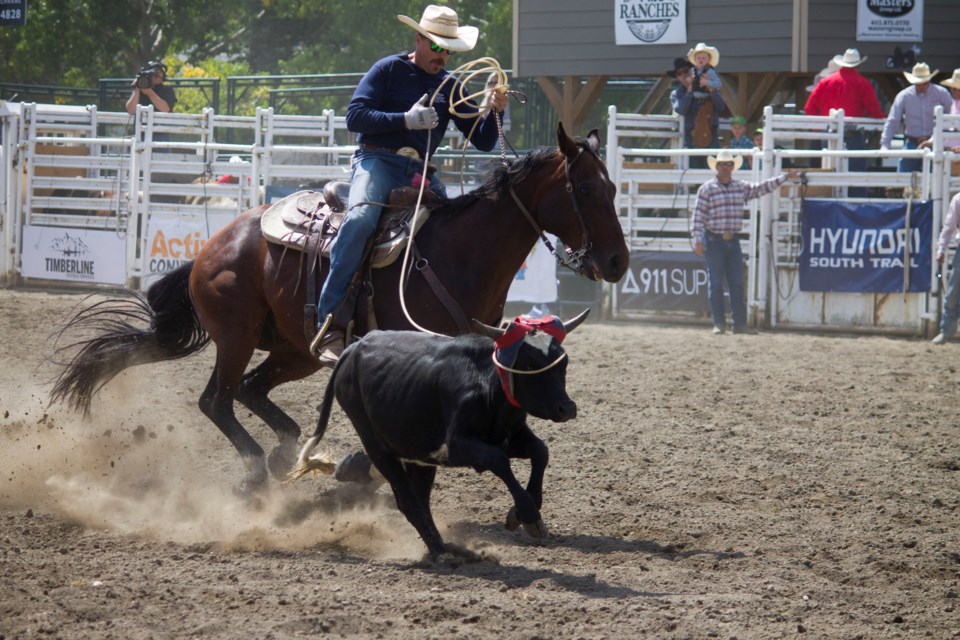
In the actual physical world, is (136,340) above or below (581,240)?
below

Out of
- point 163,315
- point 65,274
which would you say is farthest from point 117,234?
point 163,315

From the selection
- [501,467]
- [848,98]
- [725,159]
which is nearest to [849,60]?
[848,98]

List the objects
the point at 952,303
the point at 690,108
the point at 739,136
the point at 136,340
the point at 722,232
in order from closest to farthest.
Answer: the point at 136,340 < the point at 952,303 < the point at 722,232 < the point at 739,136 < the point at 690,108

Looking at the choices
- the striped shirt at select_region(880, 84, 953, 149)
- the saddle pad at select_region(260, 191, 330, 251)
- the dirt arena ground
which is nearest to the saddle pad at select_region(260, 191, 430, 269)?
the saddle pad at select_region(260, 191, 330, 251)

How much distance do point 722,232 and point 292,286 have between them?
7.20 metres

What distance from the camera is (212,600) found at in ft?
13.0

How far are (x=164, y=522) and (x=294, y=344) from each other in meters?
1.25

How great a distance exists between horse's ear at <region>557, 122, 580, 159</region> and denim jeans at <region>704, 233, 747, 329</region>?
7209mm

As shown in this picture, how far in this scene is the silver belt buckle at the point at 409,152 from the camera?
5.80 metres

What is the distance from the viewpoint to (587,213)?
522 centimetres

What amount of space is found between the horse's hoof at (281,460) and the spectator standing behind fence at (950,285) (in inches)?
285

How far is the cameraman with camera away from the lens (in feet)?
51.7

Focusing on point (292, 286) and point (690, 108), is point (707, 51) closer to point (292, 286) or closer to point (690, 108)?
point (690, 108)

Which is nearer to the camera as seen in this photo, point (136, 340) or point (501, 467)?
point (501, 467)
